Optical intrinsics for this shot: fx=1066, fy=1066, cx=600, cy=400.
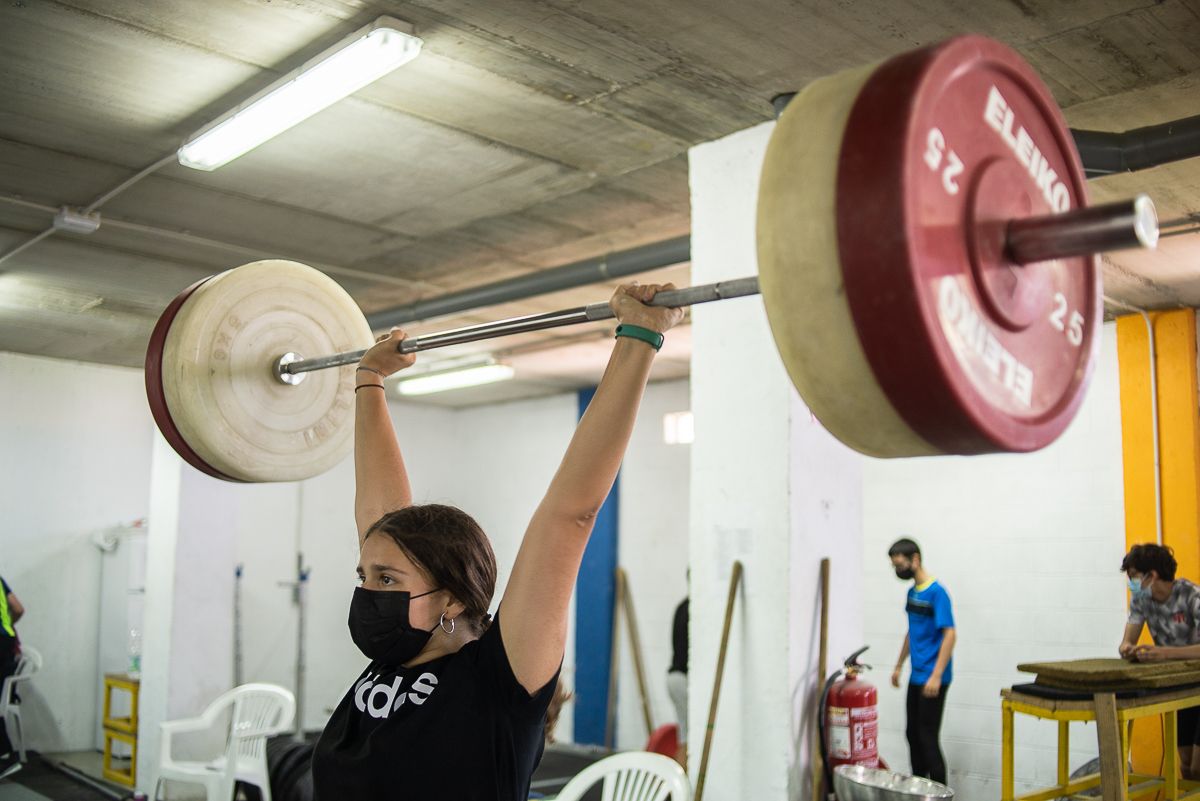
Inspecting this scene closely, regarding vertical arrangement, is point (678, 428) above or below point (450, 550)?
above

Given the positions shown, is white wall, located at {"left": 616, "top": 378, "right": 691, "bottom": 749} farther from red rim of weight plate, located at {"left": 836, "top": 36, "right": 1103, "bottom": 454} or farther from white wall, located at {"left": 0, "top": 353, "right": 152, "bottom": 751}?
red rim of weight plate, located at {"left": 836, "top": 36, "right": 1103, "bottom": 454}

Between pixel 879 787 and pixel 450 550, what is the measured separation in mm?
2141

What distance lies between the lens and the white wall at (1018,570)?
6102 mm

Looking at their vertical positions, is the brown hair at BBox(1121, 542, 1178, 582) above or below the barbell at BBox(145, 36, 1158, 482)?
below

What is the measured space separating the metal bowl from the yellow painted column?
3.34m

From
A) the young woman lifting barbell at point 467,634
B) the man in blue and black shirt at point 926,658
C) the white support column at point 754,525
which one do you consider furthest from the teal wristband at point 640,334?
the man in blue and black shirt at point 926,658

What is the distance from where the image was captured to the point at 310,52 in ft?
10.9

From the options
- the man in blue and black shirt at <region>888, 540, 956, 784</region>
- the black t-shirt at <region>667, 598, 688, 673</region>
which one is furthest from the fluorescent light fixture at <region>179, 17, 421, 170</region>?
the man in blue and black shirt at <region>888, 540, 956, 784</region>

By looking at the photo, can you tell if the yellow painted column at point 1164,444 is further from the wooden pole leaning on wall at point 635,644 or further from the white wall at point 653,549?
the wooden pole leaning on wall at point 635,644

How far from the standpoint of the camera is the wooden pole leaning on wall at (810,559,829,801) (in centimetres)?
345

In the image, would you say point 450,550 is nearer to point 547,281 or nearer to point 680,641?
point 547,281

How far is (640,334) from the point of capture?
1467 millimetres

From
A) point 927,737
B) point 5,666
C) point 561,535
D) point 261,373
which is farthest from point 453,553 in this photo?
point 5,666

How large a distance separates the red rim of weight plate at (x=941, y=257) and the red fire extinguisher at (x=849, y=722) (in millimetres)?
2350
